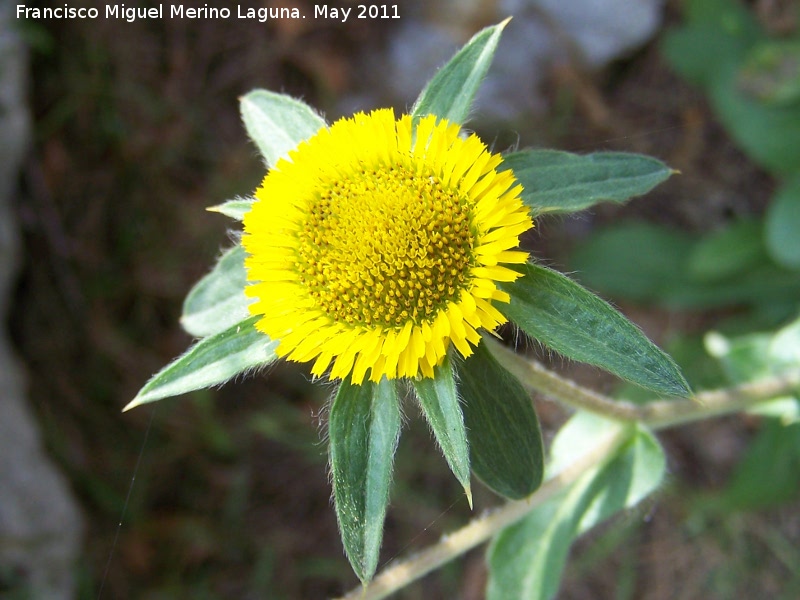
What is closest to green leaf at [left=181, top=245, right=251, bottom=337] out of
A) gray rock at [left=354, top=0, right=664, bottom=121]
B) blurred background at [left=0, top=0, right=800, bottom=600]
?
blurred background at [left=0, top=0, right=800, bottom=600]

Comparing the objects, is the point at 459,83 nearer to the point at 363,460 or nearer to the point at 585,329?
the point at 585,329

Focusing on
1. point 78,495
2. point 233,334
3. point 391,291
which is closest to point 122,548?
point 78,495

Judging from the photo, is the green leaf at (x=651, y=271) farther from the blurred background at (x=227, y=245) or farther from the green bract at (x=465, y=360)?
the green bract at (x=465, y=360)

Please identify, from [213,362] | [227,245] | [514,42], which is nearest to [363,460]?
[213,362]

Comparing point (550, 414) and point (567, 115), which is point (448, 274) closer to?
point (550, 414)

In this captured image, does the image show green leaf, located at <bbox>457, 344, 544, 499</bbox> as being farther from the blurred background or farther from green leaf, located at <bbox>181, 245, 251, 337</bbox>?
the blurred background

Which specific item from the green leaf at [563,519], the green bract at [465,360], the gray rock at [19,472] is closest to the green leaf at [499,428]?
the green bract at [465,360]
